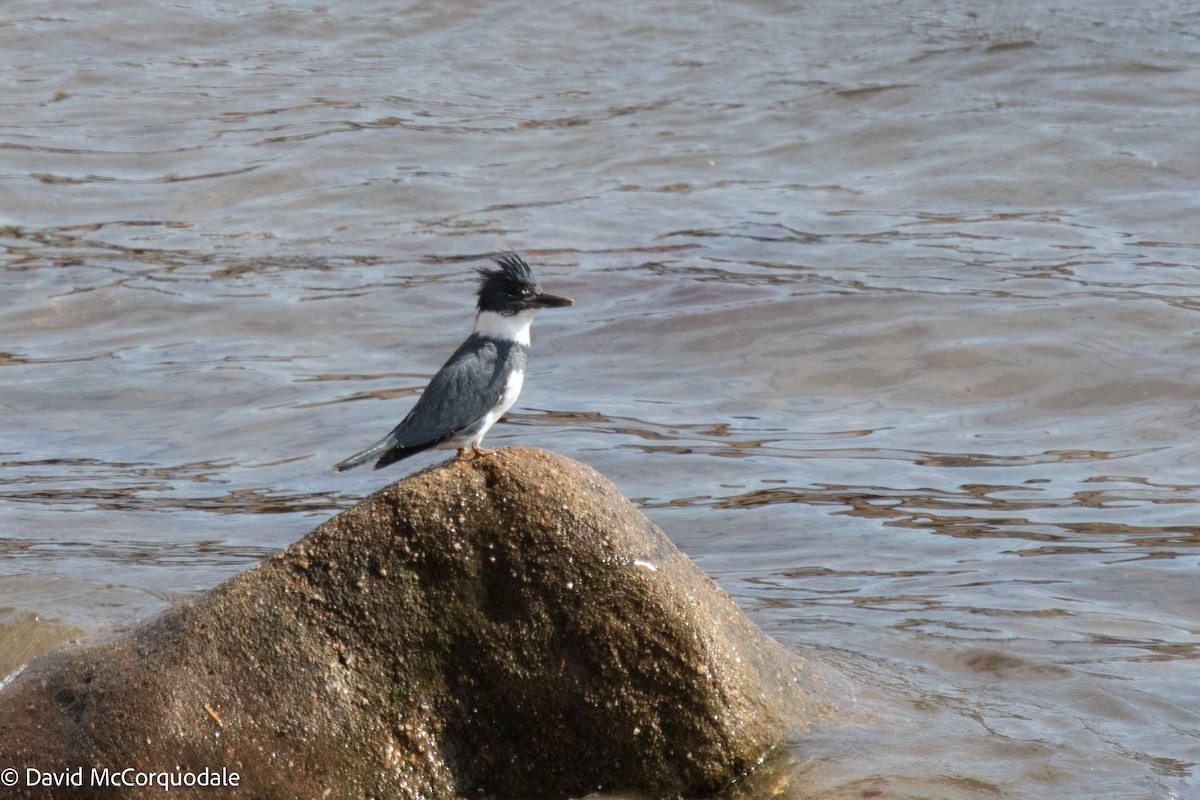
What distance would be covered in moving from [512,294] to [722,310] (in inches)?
215

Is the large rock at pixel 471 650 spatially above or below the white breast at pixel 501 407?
below

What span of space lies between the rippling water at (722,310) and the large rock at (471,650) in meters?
0.53

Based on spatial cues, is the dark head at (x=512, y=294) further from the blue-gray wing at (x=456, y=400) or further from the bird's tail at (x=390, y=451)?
the bird's tail at (x=390, y=451)

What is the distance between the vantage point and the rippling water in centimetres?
659

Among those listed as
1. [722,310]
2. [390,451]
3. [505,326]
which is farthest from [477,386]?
[722,310]

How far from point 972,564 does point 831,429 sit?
6.60ft

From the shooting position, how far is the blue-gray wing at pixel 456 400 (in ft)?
17.0

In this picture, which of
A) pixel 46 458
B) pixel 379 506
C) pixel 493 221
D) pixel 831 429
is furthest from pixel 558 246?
pixel 379 506

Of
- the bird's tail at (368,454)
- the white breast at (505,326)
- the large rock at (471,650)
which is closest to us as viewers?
the large rock at (471,650)

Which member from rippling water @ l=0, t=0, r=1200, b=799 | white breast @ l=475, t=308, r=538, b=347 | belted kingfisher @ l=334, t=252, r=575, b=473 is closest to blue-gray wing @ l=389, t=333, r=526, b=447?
belted kingfisher @ l=334, t=252, r=575, b=473

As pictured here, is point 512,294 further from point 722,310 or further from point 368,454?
point 722,310

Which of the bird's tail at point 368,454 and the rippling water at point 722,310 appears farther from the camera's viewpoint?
the rippling water at point 722,310

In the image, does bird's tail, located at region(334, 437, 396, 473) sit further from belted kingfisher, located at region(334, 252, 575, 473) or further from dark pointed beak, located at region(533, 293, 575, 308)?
dark pointed beak, located at region(533, 293, 575, 308)

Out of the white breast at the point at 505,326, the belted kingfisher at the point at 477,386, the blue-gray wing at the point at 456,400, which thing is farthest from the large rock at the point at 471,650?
the white breast at the point at 505,326
